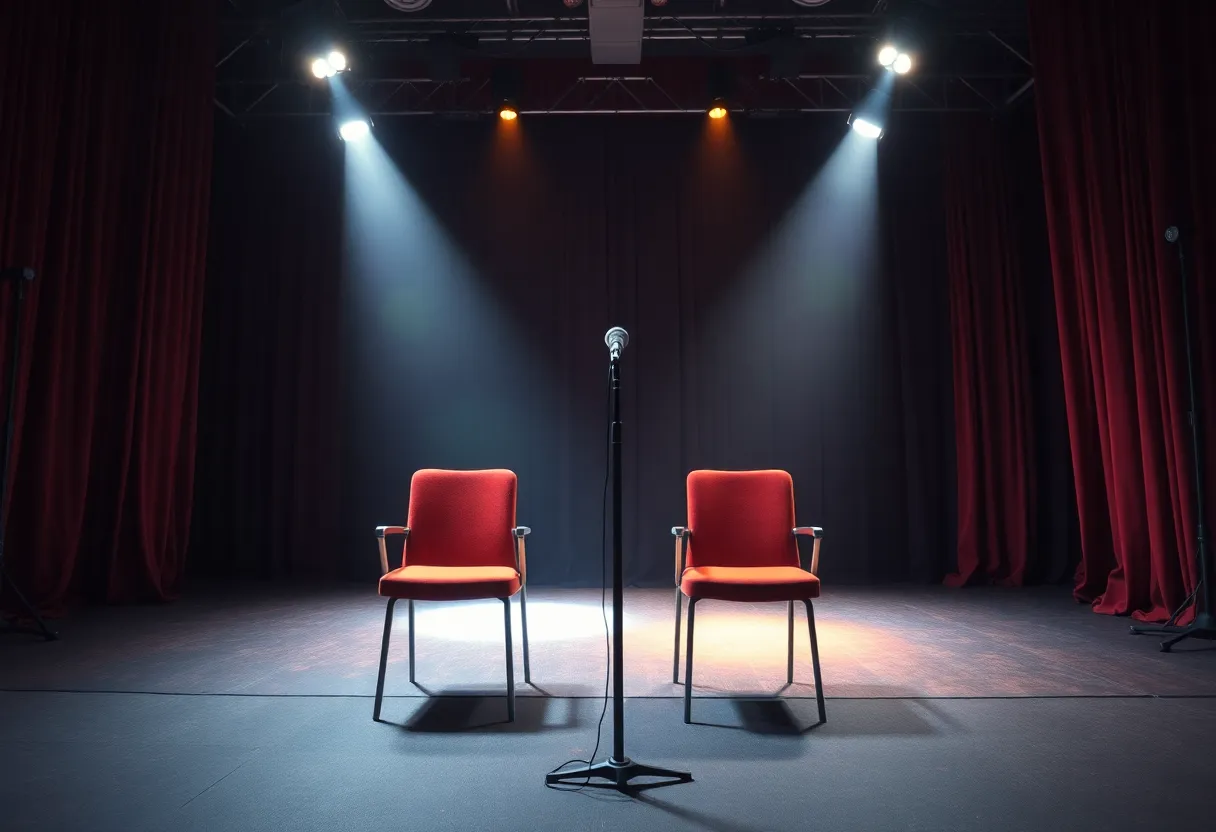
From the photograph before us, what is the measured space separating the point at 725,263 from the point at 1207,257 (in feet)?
11.4

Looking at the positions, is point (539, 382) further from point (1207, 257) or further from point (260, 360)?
point (1207, 257)

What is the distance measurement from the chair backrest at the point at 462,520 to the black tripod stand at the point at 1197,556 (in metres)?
3.28

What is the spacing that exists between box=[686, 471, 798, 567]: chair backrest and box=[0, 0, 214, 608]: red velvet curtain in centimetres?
401

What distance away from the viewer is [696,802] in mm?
2002

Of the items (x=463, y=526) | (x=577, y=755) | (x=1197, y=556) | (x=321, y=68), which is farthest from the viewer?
(x=321, y=68)

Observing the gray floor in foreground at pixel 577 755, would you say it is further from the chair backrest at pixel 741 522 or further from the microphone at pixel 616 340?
the microphone at pixel 616 340

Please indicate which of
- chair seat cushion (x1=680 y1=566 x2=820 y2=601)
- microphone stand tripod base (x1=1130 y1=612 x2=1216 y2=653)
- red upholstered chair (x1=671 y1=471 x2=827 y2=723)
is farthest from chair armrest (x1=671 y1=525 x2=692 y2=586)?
microphone stand tripod base (x1=1130 y1=612 x2=1216 y2=653)

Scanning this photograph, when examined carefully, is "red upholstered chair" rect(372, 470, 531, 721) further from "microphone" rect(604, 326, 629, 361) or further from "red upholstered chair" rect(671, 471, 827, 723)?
"microphone" rect(604, 326, 629, 361)

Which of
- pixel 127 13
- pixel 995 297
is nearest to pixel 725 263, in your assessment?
pixel 995 297

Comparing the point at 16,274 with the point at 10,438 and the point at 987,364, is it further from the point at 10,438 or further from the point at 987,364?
the point at 987,364

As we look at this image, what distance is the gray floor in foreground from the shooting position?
1909 millimetres

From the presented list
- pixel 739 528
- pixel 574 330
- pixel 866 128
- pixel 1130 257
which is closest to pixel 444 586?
pixel 739 528

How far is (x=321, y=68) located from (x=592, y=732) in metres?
5.50

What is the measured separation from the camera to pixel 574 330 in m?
6.76
